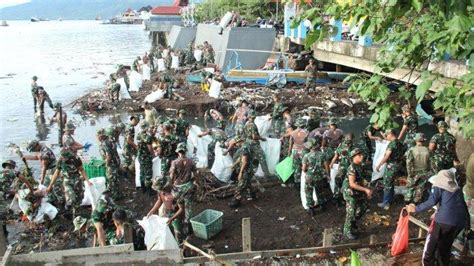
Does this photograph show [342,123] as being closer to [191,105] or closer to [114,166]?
[191,105]

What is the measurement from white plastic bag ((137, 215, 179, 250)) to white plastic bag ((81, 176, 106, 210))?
172cm

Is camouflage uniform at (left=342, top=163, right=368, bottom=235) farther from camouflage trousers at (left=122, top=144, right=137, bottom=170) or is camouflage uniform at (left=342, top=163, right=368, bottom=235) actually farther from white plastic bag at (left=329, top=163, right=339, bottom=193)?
camouflage trousers at (left=122, top=144, right=137, bottom=170)

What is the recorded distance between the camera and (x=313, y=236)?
7168 mm

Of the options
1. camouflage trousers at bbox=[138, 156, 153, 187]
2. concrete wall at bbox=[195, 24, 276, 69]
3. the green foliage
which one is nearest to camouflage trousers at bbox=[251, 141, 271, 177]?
camouflage trousers at bbox=[138, 156, 153, 187]

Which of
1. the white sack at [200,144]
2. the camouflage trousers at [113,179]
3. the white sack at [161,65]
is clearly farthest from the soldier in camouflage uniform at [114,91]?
the camouflage trousers at [113,179]

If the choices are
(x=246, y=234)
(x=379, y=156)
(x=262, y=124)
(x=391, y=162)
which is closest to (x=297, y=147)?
(x=379, y=156)

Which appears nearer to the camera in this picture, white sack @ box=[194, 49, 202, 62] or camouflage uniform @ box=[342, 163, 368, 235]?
camouflage uniform @ box=[342, 163, 368, 235]

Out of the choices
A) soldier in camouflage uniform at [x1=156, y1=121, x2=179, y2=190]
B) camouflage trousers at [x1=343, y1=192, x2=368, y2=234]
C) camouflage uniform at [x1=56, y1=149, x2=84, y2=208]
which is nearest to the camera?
camouflage trousers at [x1=343, y1=192, x2=368, y2=234]

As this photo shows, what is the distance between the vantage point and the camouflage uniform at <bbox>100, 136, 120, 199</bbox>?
8.27 metres

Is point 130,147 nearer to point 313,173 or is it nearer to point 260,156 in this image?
point 260,156

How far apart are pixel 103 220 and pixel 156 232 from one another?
0.73 metres

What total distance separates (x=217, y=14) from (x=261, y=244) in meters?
33.3

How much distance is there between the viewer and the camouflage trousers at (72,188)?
7625mm

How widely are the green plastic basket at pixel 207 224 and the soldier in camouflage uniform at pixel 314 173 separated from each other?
5.18 ft
